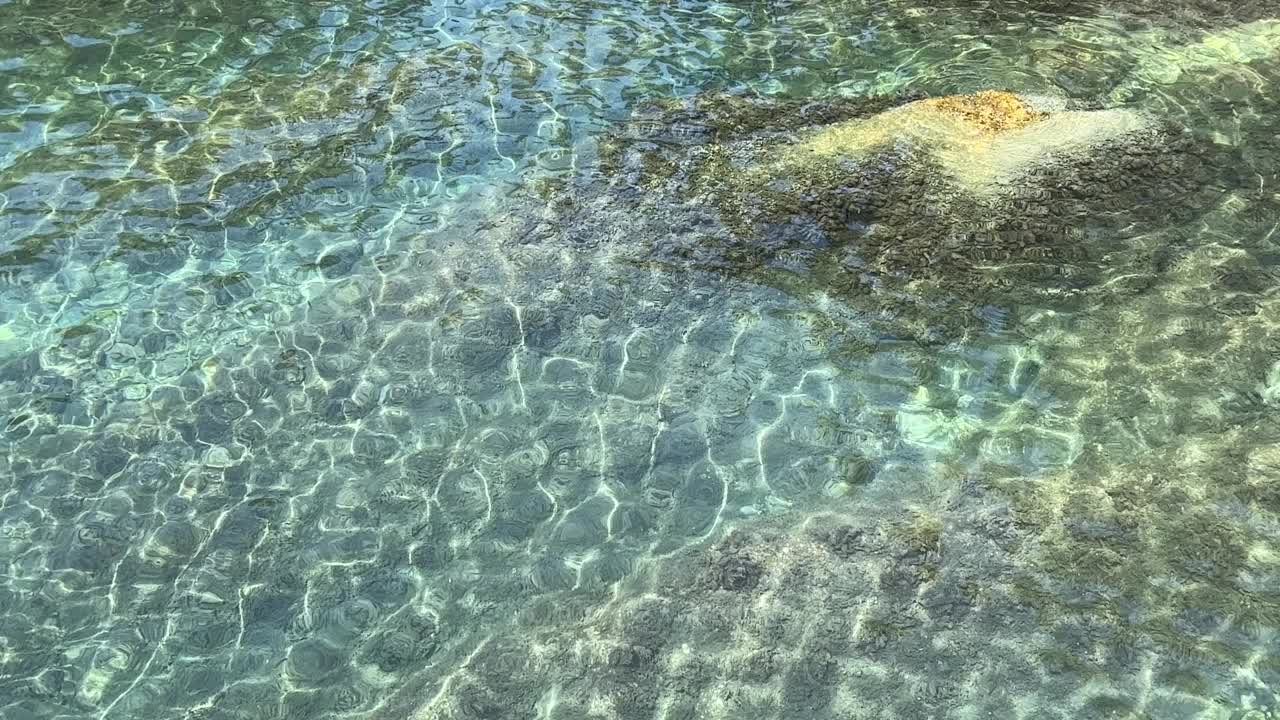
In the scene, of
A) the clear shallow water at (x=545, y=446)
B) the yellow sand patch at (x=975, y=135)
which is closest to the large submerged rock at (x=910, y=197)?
the yellow sand patch at (x=975, y=135)

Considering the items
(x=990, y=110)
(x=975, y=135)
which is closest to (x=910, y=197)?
(x=975, y=135)

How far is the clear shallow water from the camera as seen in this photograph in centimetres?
499

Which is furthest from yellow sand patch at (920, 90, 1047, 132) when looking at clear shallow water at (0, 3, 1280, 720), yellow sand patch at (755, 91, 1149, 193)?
clear shallow water at (0, 3, 1280, 720)

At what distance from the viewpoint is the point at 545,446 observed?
6051 mm

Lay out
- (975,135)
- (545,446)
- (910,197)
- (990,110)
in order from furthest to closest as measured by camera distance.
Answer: (990,110)
(975,135)
(910,197)
(545,446)

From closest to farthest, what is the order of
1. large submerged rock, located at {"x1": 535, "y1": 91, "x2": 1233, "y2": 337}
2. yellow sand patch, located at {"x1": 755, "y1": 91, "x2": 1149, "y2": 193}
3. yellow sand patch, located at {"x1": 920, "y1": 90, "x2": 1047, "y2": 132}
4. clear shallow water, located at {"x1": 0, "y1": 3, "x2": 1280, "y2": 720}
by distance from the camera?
clear shallow water, located at {"x1": 0, "y1": 3, "x2": 1280, "y2": 720}, large submerged rock, located at {"x1": 535, "y1": 91, "x2": 1233, "y2": 337}, yellow sand patch, located at {"x1": 755, "y1": 91, "x2": 1149, "y2": 193}, yellow sand patch, located at {"x1": 920, "y1": 90, "x2": 1047, "y2": 132}

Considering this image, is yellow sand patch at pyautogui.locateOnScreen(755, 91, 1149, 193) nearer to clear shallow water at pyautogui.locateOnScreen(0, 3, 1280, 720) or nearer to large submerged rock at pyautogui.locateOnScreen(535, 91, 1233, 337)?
large submerged rock at pyautogui.locateOnScreen(535, 91, 1233, 337)

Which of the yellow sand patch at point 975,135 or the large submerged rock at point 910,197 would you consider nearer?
the large submerged rock at point 910,197

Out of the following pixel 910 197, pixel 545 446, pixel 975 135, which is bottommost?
pixel 545 446

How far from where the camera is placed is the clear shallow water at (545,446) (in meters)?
4.99

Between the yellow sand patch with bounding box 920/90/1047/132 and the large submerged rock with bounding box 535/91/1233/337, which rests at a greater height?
the yellow sand patch with bounding box 920/90/1047/132

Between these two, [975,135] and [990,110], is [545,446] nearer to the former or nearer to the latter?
[975,135]

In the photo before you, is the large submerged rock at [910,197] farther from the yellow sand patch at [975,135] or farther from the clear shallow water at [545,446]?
the clear shallow water at [545,446]

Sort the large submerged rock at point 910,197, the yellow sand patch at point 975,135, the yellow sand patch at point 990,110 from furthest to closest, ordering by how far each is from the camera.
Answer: the yellow sand patch at point 990,110, the yellow sand patch at point 975,135, the large submerged rock at point 910,197
